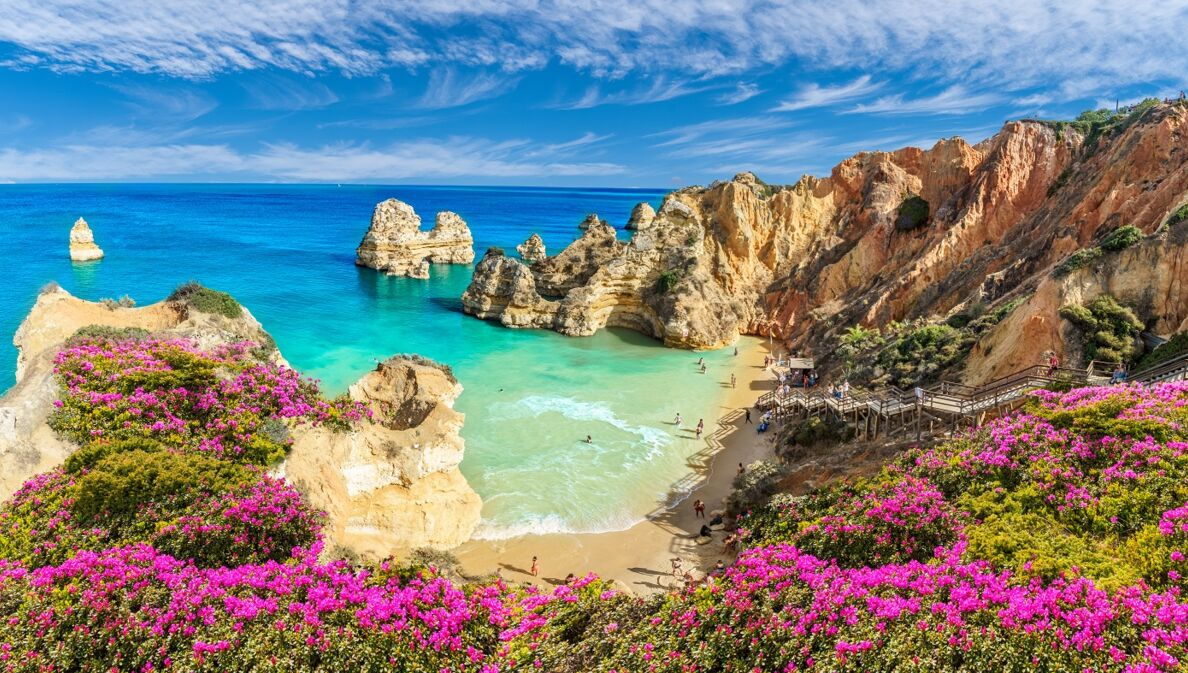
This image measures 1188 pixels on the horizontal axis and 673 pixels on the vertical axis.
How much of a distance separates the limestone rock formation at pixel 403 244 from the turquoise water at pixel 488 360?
202cm

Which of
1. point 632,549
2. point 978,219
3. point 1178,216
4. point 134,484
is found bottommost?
point 632,549

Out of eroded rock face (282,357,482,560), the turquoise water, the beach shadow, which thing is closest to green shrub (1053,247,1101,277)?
the turquoise water

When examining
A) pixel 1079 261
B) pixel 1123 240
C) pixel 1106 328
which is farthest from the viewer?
pixel 1079 261

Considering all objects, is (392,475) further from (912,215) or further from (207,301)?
(912,215)

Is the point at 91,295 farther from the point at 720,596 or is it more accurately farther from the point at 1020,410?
the point at 1020,410

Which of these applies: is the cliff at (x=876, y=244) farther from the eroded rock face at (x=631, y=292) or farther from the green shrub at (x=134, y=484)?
the green shrub at (x=134, y=484)

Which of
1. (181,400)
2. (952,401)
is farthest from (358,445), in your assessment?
(952,401)

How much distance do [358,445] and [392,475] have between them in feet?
4.56

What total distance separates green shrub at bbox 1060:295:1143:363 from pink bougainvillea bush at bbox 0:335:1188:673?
5449 millimetres

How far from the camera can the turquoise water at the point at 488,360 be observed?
21875 mm

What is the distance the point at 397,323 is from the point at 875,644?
4113 centimetres

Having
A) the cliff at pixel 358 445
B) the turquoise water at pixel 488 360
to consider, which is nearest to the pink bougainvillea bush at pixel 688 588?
the cliff at pixel 358 445

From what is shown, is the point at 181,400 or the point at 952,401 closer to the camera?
the point at 181,400

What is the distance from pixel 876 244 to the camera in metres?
42.3
